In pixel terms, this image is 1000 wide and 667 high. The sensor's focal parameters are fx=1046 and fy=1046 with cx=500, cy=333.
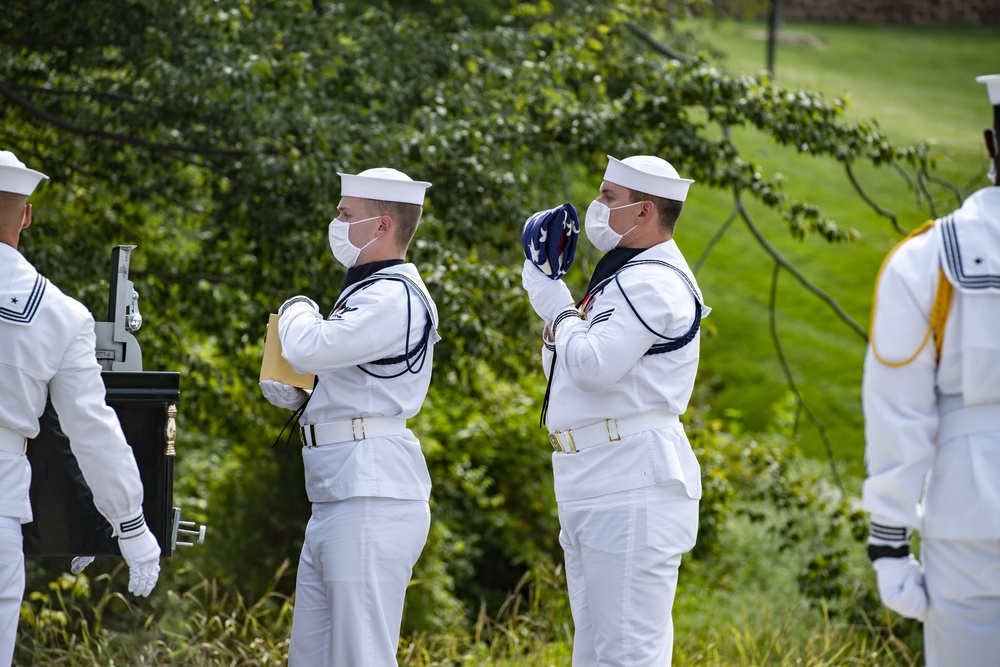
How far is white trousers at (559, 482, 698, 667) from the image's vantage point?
3320mm

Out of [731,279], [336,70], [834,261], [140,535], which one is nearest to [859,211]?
[834,261]

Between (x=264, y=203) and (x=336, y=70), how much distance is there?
1.05 m

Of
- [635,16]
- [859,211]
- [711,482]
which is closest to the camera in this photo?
[711,482]

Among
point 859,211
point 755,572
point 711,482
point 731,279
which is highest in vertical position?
point 859,211

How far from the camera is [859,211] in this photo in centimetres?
1886

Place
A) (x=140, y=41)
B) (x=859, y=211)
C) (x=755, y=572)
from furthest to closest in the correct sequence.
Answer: (x=859, y=211)
(x=755, y=572)
(x=140, y=41)

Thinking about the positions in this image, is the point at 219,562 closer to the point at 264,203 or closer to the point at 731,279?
the point at 264,203

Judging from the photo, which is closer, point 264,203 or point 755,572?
point 264,203

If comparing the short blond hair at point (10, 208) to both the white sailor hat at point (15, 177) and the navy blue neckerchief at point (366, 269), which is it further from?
the navy blue neckerchief at point (366, 269)

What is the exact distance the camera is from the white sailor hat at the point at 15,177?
3.02m

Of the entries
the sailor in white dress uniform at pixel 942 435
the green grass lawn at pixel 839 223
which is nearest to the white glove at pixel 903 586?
the sailor in white dress uniform at pixel 942 435

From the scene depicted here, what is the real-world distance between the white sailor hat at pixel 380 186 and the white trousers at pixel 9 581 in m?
1.52

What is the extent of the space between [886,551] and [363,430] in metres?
1.73

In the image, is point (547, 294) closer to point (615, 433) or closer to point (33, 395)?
point (615, 433)
